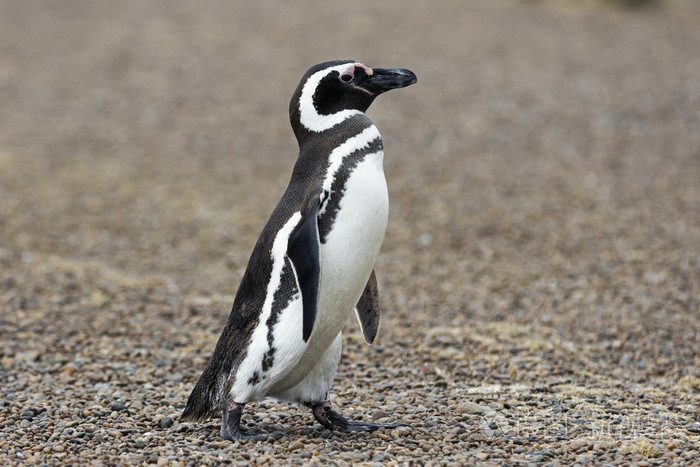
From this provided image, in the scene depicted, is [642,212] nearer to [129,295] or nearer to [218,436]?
[129,295]

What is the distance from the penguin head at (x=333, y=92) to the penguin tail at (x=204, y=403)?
126cm

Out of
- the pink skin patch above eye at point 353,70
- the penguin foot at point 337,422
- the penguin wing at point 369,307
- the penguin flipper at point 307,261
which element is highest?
the pink skin patch above eye at point 353,70

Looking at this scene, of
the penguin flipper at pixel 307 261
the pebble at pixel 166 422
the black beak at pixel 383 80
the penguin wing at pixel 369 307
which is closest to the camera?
the penguin flipper at pixel 307 261

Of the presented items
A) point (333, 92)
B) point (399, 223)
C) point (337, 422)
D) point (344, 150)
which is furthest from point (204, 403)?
point (399, 223)

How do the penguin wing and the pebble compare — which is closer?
the pebble

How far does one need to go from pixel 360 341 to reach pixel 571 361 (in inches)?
56.2

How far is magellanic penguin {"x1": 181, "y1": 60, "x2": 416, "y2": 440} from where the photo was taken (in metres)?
3.61

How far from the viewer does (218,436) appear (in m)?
3.86

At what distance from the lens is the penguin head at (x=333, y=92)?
3.83 meters

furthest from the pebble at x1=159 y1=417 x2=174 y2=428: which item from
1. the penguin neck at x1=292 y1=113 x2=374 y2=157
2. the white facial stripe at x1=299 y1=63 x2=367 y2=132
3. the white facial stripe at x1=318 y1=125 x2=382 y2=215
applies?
the white facial stripe at x1=299 y1=63 x2=367 y2=132

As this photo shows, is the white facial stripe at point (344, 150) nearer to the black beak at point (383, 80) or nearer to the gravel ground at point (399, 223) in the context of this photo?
the black beak at point (383, 80)

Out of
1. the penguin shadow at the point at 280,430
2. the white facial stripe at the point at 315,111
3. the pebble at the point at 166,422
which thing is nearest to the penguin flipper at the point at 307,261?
the white facial stripe at the point at 315,111

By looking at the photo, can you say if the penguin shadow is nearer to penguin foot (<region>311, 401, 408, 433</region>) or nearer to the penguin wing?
penguin foot (<region>311, 401, 408, 433</region>)

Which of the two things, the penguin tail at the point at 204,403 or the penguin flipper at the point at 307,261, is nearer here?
the penguin flipper at the point at 307,261
